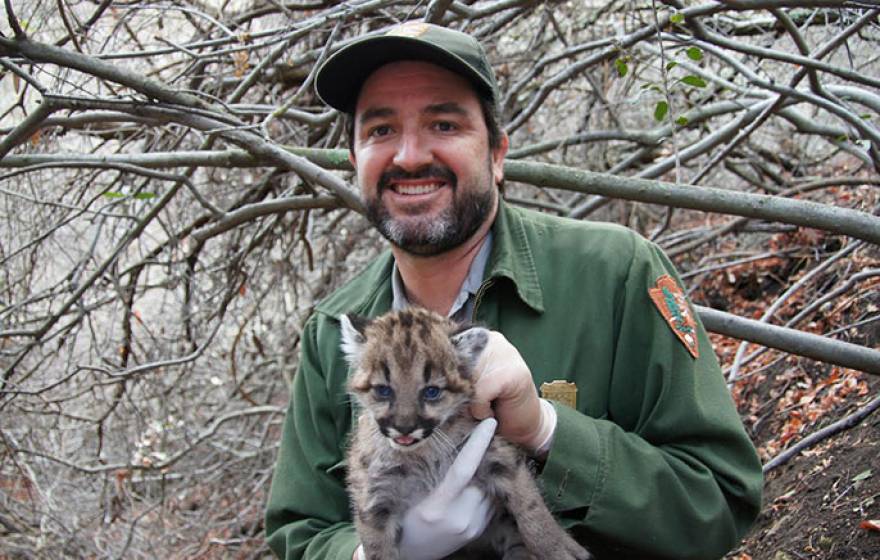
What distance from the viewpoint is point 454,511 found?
11.4 ft

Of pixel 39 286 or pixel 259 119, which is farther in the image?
pixel 39 286

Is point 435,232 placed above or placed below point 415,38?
below

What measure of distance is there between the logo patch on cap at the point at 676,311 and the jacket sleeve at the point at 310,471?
151cm

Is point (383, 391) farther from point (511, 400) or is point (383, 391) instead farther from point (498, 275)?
point (498, 275)

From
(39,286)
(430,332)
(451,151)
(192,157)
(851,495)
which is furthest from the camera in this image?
(39,286)

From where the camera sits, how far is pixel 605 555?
3758mm

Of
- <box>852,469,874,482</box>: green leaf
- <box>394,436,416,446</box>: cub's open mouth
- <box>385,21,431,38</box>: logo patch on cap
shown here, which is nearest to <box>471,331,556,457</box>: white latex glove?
<box>394,436,416,446</box>: cub's open mouth

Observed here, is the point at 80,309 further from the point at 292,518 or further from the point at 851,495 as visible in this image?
the point at 851,495

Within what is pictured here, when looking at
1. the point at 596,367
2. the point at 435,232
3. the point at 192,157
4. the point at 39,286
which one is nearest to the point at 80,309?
the point at 192,157

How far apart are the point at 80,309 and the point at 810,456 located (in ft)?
16.8

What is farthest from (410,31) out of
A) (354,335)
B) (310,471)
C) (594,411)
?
(310,471)

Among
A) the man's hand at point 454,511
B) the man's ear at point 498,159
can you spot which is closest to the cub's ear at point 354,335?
the man's hand at point 454,511

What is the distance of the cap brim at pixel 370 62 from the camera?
12.9 ft

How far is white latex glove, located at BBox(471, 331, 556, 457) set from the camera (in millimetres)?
3359
